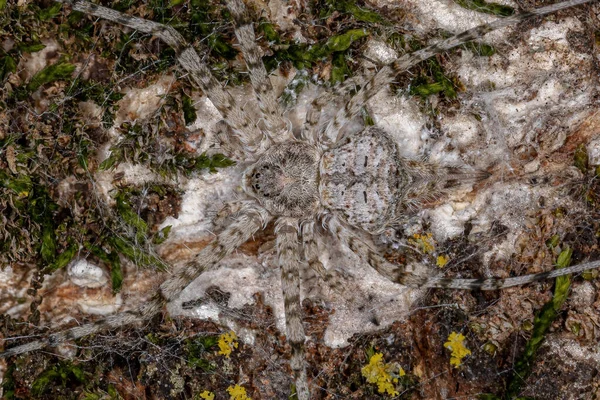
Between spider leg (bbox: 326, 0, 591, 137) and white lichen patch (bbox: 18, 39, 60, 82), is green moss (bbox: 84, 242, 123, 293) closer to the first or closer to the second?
white lichen patch (bbox: 18, 39, 60, 82)

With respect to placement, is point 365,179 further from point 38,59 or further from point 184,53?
Result: point 38,59

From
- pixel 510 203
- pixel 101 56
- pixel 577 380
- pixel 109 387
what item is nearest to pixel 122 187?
pixel 101 56

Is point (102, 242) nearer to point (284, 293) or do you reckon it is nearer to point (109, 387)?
point (109, 387)

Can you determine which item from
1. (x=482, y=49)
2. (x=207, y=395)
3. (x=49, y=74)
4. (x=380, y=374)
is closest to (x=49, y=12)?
(x=49, y=74)

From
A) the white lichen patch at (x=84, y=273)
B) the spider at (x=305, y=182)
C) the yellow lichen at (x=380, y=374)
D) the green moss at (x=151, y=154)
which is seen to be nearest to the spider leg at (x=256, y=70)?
the spider at (x=305, y=182)

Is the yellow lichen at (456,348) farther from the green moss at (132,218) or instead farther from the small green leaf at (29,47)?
the small green leaf at (29,47)

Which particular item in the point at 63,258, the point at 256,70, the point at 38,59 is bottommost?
the point at 63,258
